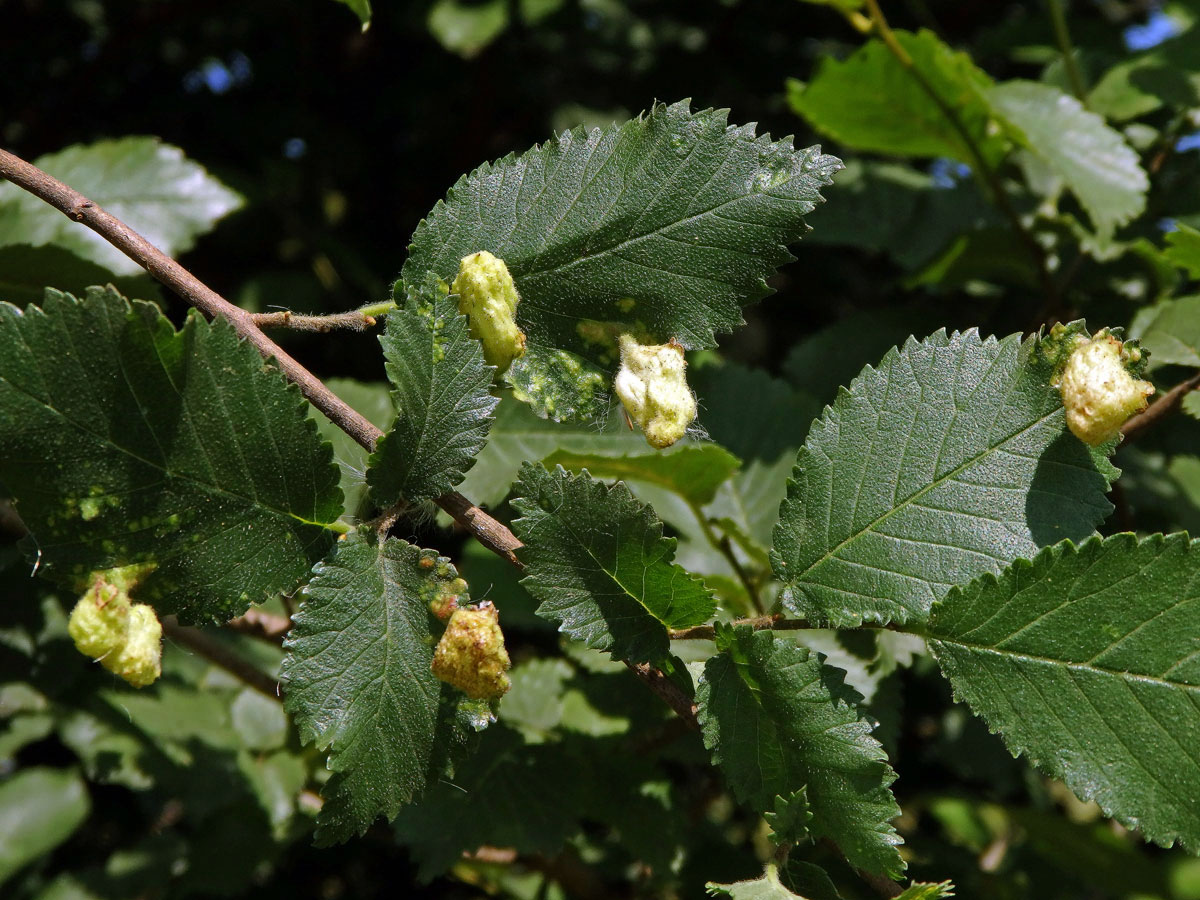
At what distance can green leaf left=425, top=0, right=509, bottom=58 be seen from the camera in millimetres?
1938

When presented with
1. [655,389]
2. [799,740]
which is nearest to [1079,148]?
[655,389]

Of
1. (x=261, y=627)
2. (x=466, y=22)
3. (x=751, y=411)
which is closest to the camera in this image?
(x=261, y=627)

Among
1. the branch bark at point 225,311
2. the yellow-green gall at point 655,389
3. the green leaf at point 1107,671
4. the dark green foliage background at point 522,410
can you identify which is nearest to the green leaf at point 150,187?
the dark green foliage background at point 522,410

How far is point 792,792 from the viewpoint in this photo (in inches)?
32.9

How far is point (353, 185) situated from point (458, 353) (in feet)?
5.52

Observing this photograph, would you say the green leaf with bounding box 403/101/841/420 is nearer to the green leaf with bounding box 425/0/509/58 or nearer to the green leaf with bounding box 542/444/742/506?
the green leaf with bounding box 542/444/742/506

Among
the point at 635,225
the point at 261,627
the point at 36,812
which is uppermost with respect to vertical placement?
the point at 635,225

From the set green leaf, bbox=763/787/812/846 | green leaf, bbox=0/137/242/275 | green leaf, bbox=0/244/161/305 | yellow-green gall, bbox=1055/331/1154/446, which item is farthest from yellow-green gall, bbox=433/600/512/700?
green leaf, bbox=0/137/242/275

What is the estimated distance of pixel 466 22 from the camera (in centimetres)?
197

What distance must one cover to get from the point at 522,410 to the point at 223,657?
529 mm

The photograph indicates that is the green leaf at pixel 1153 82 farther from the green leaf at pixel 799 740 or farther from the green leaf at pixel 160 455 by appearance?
the green leaf at pixel 160 455

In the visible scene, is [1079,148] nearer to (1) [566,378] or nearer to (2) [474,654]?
(1) [566,378]

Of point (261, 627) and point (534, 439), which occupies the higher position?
point (534, 439)

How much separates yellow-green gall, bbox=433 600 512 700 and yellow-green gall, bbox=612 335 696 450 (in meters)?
0.21
